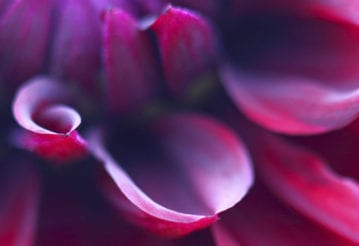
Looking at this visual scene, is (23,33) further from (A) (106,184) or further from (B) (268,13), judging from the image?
(B) (268,13)

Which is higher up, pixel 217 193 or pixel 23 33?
pixel 23 33

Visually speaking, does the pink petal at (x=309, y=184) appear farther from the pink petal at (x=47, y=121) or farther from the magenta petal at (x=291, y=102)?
the pink petal at (x=47, y=121)

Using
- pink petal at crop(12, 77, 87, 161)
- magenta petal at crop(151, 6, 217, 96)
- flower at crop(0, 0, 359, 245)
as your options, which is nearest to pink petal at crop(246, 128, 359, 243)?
flower at crop(0, 0, 359, 245)

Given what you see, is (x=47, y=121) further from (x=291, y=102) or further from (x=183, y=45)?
(x=291, y=102)

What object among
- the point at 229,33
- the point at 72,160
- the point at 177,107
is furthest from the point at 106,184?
the point at 229,33

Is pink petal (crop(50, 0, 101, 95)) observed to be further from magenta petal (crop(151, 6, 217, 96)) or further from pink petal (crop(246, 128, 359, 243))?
pink petal (crop(246, 128, 359, 243))

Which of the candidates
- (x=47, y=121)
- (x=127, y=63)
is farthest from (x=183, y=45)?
(x=47, y=121)
